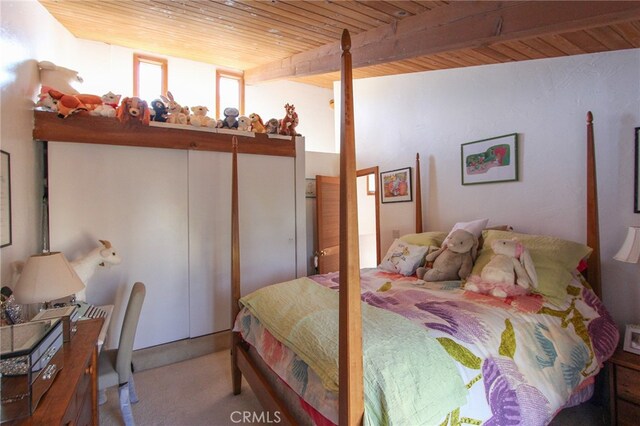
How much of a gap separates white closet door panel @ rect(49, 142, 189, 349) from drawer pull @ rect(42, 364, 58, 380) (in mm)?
1683

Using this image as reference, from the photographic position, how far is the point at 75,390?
3.10 ft

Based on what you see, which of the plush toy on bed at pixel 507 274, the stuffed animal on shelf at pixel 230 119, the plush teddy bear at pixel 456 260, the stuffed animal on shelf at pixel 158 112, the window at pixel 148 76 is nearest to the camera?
the plush toy on bed at pixel 507 274

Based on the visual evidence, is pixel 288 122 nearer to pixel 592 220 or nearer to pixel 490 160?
pixel 490 160

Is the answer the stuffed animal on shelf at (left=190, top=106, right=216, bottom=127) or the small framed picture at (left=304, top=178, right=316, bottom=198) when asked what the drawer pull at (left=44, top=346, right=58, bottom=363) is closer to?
the stuffed animal on shelf at (left=190, top=106, right=216, bottom=127)

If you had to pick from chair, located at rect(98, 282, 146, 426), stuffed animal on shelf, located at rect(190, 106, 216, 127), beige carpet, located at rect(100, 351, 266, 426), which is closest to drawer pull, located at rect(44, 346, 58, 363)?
chair, located at rect(98, 282, 146, 426)

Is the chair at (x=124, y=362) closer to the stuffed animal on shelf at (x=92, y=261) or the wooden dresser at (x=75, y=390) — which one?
the wooden dresser at (x=75, y=390)

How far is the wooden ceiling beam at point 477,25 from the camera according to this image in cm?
145

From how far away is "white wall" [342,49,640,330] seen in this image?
1.93 metres

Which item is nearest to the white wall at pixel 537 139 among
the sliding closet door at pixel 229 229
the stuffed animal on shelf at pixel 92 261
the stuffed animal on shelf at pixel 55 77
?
the sliding closet door at pixel 229 229

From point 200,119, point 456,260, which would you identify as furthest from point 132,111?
point 456,260

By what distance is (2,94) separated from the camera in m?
1.64

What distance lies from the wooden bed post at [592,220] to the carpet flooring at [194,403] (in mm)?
818

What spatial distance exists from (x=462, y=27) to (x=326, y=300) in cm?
186

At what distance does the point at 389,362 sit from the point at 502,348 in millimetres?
644
